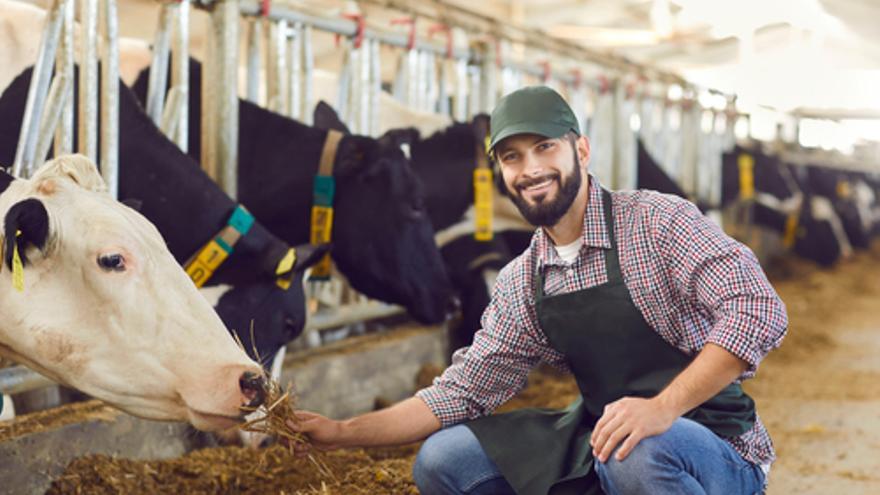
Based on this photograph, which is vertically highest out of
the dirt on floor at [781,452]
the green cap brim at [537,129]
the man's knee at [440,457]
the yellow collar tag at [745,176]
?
the green cap brim at [537,129]

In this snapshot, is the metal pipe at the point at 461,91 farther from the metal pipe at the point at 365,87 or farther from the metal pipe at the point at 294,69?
the metal pipe at the point at 294,69

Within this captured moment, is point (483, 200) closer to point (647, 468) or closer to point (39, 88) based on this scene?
point (39, 88)

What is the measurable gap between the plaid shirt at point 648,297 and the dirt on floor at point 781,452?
1.31 feet

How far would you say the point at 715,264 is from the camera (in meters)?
2.46

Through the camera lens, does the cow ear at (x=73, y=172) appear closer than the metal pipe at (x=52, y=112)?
Yes

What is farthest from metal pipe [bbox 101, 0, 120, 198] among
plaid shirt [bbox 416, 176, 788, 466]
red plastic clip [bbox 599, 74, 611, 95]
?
red plastic clip [bbox 599, 74, 611, 95]

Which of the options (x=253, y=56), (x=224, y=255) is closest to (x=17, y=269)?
(x=224, y=255)

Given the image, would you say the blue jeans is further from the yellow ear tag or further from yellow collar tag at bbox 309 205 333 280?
yellow collar tag at bbox 309 205 333 280

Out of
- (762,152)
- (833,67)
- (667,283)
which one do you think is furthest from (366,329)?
(833,67)

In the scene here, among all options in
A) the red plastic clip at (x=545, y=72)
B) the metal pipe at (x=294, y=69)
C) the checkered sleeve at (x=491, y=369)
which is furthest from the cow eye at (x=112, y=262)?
the red plastic clip at (x=545, y=72)

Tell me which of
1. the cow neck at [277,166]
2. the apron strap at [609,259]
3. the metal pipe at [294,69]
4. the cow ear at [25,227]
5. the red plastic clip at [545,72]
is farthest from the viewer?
the red plastic clip at [545,72]

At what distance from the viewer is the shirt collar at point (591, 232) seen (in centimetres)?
262

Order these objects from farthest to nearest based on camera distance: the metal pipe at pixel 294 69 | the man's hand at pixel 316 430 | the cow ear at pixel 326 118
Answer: the cow ear at pixel 326 118
the metal pipe at pixel 294 69
the man's hand at pixel 316 430

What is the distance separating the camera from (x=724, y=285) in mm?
2418
